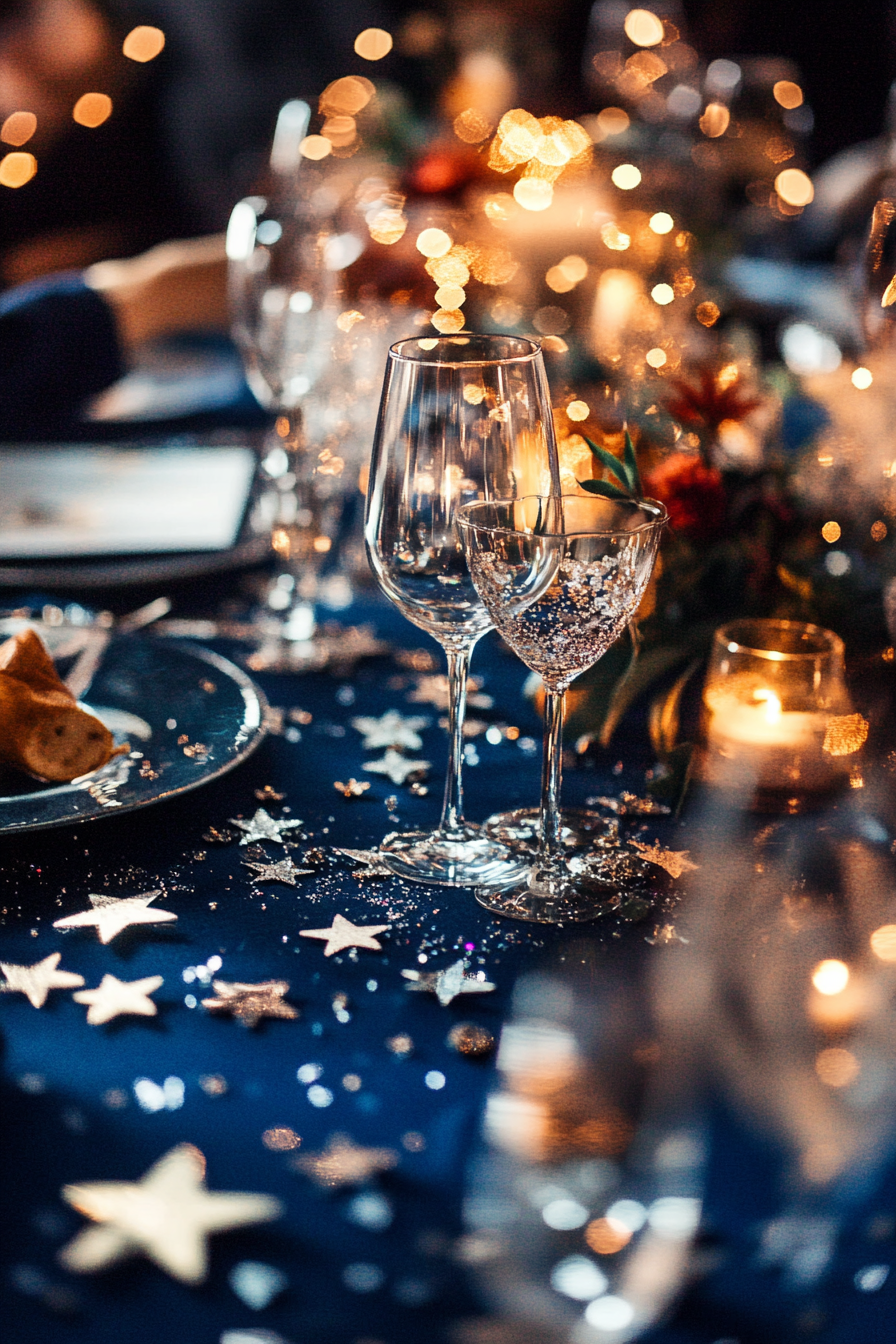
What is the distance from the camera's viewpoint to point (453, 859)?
65 centimetres

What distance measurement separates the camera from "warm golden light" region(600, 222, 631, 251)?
1.62m

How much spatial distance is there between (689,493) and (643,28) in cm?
289

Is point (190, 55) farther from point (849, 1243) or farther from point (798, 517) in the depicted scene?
point (849, 1243)

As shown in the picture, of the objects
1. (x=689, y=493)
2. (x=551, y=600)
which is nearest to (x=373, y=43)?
(x=689, y=493)

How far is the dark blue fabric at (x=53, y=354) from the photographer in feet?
4.98

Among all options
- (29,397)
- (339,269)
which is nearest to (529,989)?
(339,269)

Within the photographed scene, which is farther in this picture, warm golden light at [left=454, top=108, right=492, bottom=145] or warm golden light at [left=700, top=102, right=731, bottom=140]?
warm golden light at [left=454, top=108, right=492, bottom=145]

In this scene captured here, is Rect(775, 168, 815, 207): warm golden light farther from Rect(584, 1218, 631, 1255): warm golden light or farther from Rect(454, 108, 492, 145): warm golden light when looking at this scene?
Rect(584, 1218, 631, 1255): warm golden light

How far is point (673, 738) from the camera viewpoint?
0.76m

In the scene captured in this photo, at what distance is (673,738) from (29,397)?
1.06 metres

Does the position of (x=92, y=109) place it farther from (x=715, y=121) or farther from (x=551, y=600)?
(x=551, y=600)

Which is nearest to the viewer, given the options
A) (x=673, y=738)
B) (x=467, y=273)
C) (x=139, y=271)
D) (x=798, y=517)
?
(x=673, y=738)

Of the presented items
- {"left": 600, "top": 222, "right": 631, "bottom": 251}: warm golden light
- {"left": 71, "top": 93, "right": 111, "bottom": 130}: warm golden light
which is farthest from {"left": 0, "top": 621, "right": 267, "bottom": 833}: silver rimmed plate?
{"left": 71, "top": 93, "right": 111, "bottom": 130}: warm golden light

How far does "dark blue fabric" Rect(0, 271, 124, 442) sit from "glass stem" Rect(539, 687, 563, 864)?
936 mm
